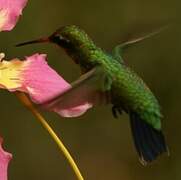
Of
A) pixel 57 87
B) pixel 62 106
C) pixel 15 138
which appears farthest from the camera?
pixel 15 138

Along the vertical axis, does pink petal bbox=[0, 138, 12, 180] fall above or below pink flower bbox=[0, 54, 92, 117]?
below

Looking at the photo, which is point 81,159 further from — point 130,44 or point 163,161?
point 130,44

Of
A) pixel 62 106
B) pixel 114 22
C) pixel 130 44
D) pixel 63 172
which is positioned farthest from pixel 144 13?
pixel 62 106

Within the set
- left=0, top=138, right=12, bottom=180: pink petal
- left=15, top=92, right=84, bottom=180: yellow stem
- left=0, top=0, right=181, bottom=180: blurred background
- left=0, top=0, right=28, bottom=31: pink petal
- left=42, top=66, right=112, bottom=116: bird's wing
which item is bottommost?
left=0, top=0, right=181, bottom=180: blurred background

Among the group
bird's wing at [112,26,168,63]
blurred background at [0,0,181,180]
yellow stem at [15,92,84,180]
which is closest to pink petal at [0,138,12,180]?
yellow stem at [15,92,84,180]

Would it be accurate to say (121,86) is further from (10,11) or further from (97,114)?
(97,114)

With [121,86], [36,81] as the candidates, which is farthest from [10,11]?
[121,86]

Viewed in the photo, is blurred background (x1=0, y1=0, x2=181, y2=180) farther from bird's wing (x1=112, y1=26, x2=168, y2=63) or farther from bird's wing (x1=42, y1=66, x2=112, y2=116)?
bird's wing (x1=42, y1=66, x2=112, y2=116)
